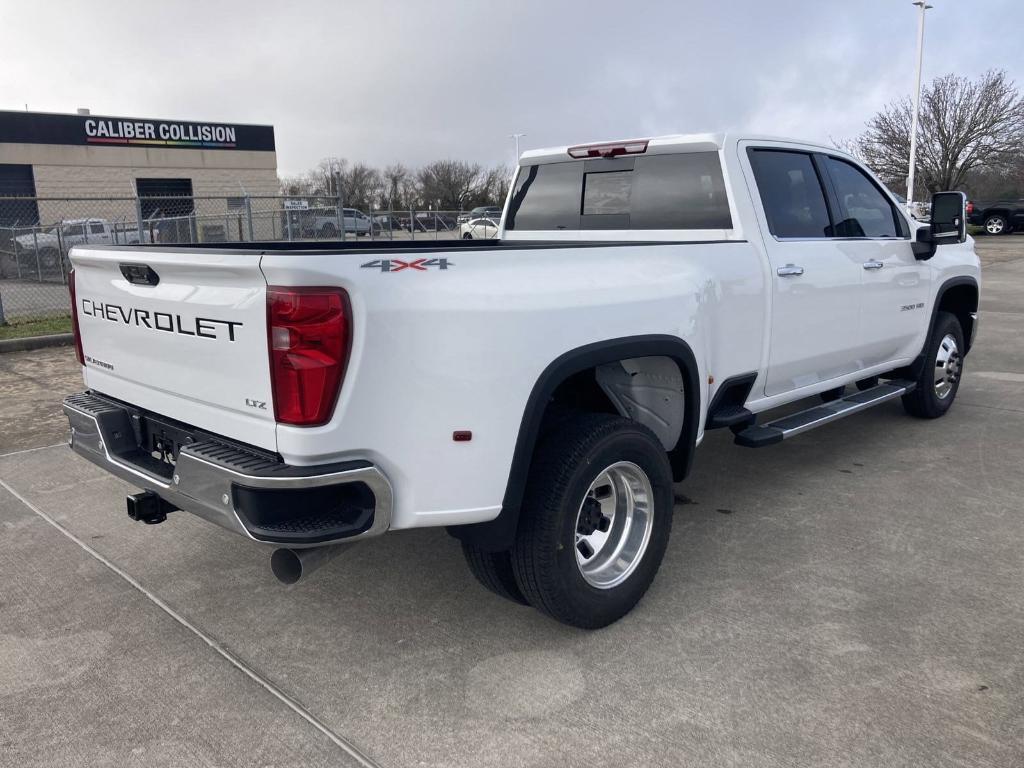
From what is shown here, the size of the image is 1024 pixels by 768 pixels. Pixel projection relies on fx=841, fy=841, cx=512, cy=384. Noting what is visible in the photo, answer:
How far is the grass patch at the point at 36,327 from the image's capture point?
35.8ft

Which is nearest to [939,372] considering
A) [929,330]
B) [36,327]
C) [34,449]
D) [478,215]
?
[929,330]

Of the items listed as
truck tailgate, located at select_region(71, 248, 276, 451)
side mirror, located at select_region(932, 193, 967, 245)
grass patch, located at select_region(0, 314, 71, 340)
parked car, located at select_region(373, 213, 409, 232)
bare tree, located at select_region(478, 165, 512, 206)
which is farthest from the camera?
bare tree, located at select_region(478, 165, 512, 206)

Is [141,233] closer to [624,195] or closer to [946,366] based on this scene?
[624,195]

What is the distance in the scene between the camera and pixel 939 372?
628 centimetres

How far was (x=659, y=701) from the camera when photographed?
2.85m

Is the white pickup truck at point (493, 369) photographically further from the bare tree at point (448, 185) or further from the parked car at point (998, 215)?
the bare tree at point (448, 185)

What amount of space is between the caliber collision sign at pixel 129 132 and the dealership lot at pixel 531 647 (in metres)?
38.4

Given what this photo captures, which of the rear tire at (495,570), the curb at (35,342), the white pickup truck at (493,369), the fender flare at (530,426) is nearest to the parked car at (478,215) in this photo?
the curb at (35,342)

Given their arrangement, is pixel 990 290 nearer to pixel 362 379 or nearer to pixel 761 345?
pixel 761 345

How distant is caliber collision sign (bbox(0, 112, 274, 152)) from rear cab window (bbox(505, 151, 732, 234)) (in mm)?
38903

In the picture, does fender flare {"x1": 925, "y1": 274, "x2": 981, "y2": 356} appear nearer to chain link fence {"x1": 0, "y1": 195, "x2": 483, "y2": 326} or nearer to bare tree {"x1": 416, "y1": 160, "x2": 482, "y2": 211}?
chain link fence {"x1": 0, "y1": 195, "x2": 483, "y2": 326}

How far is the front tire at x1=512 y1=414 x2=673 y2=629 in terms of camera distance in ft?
9.93

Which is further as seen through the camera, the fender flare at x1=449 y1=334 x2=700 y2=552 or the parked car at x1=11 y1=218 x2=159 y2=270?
the parked car at x1=11 y1=218 x2=159 y2=270

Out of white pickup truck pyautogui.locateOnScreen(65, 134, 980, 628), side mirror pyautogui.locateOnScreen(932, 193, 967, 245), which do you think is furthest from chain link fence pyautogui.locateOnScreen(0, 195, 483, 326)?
white pickup truck pyautogui.locateOnScreen(65, 134, 980, 628)
